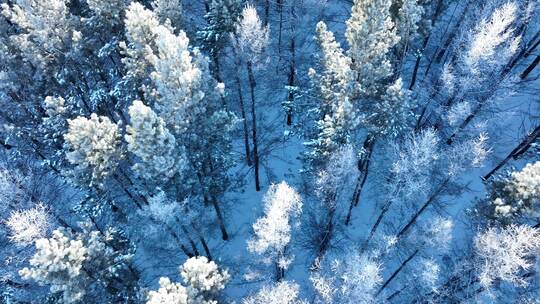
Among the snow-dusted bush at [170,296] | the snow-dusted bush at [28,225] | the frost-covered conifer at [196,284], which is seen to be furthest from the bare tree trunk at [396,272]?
the snow-dusted bush at [28,225]

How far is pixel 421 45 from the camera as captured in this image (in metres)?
34.3

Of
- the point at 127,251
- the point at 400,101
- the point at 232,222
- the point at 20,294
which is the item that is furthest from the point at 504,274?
the point at 20,294

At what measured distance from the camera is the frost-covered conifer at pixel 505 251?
21.0 metres

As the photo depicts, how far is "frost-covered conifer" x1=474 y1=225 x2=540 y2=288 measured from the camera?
21031mm

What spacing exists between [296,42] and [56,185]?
21.6 meters

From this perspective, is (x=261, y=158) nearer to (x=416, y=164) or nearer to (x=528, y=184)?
(x=416, y=164)

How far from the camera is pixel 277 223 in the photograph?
21.9 metres

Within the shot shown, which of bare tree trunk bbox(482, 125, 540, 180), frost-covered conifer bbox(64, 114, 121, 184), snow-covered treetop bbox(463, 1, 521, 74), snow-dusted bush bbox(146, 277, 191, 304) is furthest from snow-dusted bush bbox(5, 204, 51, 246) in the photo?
bare tree trunk bbox(482, 125, 540, 180)

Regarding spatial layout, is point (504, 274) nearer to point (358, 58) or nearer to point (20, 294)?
point (358, 58)

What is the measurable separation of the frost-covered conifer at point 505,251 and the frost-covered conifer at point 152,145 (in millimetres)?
17026

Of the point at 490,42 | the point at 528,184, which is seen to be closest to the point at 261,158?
the point at 490,42

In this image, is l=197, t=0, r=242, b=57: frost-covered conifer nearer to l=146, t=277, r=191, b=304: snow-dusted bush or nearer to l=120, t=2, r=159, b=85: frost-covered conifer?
l=120, t=2, r=159, b=85: frost-covered conifer

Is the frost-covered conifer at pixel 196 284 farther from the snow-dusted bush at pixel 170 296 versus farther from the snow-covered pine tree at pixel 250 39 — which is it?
the snow-covered pine tree at pixel 250 39

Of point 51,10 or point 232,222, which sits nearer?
point 51,10
